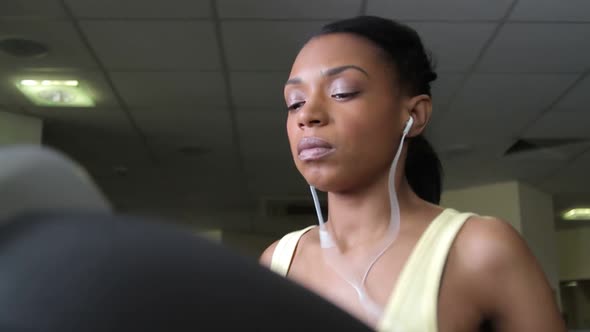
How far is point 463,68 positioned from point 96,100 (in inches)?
66.4

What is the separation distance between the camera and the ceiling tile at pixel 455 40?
2371 mm

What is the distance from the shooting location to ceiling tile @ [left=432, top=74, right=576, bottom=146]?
9.34ft

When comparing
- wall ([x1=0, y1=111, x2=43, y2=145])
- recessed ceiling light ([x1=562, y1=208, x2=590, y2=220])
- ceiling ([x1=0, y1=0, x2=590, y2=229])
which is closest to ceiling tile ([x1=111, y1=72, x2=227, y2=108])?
ceiling ([x1=0, y1=0, x2=590, y2=229])

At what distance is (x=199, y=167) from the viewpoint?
4320 mm

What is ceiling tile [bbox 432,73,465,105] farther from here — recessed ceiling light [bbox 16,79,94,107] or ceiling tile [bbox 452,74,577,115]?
recessed ceiling light [bbox 16,79,94,107]

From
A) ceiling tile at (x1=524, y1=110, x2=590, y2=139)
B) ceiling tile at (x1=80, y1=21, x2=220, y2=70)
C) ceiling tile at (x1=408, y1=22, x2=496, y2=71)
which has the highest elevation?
ceiling tile at (x1=80, y1=21, x2=220, y2=70)

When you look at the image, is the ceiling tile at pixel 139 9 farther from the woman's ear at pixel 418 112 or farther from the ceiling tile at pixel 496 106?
the woman's ear at pixel 418 112

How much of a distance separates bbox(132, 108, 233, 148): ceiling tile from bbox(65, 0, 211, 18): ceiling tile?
0.98m

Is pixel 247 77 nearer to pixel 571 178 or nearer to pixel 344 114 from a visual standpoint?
pixel 344 114

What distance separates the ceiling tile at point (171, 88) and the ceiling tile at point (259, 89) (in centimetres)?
7

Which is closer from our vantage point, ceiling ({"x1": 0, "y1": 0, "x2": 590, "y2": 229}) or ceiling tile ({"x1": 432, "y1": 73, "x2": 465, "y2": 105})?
ceiling ({"x1": 0, "y1": 0, "x2": 590, "y2": 229})

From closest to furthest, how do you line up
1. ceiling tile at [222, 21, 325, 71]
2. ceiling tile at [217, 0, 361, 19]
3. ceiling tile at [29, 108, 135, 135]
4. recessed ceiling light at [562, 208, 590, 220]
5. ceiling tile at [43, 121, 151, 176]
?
ceiling tile at [217, 0, 361, 19] < ceiling tile at [222, 21, 325, 71] < ceiling tile at [29, 108, 135, 135] < ceiling tile at [43, 121, 151, 176] < recessed ceiling light at [562, 208, 590, 220]

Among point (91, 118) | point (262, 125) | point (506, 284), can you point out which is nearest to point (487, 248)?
point (506, 284)

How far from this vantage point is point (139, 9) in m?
2.26
